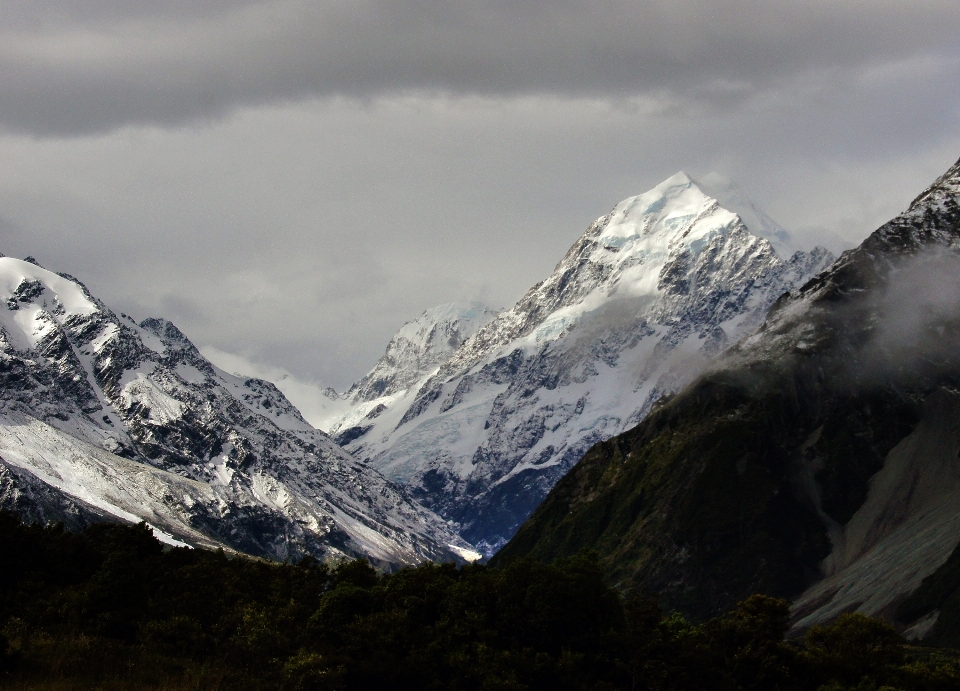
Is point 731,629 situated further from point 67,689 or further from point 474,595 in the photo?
point 67,689

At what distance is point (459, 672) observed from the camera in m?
158

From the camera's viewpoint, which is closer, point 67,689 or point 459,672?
point 67,689

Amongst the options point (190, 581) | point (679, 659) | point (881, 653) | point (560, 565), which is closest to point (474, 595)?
point (560, 565)

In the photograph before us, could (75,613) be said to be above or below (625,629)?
above

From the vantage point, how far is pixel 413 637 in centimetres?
16788

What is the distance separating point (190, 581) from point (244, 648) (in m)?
30.8

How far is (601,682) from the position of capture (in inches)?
6127

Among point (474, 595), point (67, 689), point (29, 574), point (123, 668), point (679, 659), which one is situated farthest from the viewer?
point (29, 574)

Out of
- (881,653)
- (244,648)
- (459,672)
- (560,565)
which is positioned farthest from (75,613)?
(881,653)

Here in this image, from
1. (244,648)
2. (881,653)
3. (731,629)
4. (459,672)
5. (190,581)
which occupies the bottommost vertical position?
(881,653)

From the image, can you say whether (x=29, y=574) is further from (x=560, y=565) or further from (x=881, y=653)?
(x=881, y=653)

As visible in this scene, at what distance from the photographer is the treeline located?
507 feet

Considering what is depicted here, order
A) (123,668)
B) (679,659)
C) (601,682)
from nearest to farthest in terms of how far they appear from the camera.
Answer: (123,668) < (601,682) < (679,659)

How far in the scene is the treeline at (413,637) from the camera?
154 meters
